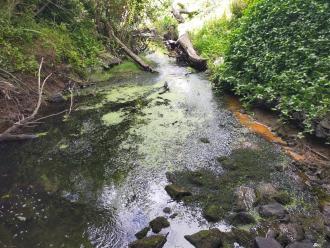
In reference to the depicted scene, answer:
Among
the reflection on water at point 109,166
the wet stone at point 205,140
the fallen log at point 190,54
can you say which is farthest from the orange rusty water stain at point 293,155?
the fallen log at point 190,54

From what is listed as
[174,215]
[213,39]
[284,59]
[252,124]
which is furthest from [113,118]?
[213,39]

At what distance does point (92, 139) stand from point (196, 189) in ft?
7.12

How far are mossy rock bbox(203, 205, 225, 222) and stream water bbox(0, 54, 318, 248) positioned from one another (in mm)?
57

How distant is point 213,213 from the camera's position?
3723 millimetres

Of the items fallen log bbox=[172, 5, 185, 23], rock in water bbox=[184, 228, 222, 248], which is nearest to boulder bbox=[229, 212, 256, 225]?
rock in water bbox=[184, 228, 222, 248]

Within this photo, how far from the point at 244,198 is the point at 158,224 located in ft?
3.48

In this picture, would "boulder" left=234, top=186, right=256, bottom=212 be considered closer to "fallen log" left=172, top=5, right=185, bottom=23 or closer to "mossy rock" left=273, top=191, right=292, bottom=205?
"mossy rock" left=273, top=191, right=292, bottom=205

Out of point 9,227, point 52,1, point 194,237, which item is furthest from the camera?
point 52,1

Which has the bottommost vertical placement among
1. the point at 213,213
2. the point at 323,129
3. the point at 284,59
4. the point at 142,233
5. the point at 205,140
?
the point at 142,233

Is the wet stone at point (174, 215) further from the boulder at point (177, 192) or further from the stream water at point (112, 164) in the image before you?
the boulder at point (177, 192)

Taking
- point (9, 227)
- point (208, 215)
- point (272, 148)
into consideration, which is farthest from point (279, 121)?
point (9, 227)

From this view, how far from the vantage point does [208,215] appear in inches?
146

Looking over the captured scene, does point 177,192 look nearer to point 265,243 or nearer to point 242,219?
point 242,219

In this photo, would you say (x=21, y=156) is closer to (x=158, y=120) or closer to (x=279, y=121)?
(x=158, y=120)
